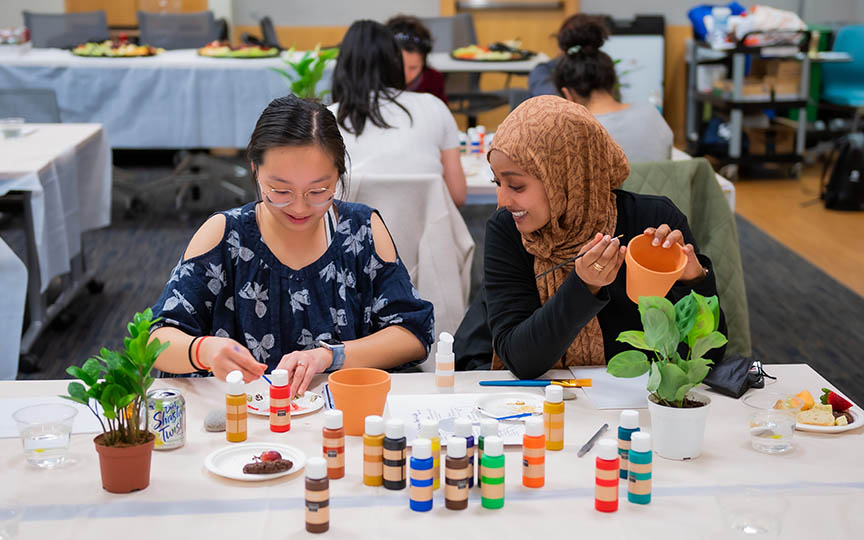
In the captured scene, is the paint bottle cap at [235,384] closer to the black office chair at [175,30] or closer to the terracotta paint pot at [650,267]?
the terracotta paint pot at [650,267]

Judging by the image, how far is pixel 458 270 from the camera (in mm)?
2885

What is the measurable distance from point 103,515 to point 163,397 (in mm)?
215

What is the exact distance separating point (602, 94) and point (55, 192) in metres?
1.96

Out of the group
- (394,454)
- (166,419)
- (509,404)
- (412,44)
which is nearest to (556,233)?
(509,404)

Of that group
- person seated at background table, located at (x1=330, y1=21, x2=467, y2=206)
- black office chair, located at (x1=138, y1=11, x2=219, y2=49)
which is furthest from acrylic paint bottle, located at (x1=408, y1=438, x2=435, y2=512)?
black office chair, located at (x1=138, y1=11, x2=219, y2=49)

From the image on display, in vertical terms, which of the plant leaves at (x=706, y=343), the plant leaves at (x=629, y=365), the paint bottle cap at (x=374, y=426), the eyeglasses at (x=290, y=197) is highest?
the eyeglasses at (x=290, y=197)

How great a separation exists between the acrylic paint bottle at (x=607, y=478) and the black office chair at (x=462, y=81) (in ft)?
15.0

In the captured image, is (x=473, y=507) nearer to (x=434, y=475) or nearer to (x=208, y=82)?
(x=434, y=475)

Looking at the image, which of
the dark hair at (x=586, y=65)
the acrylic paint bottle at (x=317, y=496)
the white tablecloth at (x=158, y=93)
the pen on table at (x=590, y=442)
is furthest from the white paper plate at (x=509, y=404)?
the white tablecloth at (x=158, y=93)

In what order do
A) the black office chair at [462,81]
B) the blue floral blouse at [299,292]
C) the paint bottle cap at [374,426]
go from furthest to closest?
the black office chair at [462,81], the blue floral blouse at [299,292], the paint bottle cap at [374,426]

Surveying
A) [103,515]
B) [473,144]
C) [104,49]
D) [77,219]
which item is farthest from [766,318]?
[104,49]

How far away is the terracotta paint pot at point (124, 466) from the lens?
1.25 metres

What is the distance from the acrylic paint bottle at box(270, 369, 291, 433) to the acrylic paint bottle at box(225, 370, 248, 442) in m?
0.05

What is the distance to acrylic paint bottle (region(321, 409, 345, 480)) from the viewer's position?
4.21 ft
